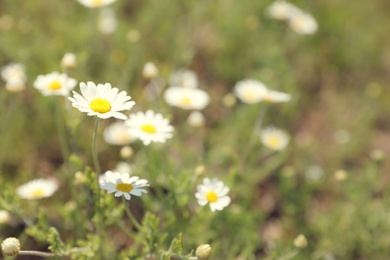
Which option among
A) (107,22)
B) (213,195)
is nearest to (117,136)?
(213,195)

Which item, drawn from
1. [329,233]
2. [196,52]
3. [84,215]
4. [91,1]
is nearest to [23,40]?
[91,1]

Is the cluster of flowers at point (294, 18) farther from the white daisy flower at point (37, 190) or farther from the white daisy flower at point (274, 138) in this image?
the white daisy flower at point (37, 190)

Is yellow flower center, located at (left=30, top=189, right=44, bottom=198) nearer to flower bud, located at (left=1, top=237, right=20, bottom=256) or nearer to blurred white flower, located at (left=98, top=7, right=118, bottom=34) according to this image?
flower bud, located at (left=1, top=237, right=20, bottom=256)

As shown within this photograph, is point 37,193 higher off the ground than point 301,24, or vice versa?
point 301,24

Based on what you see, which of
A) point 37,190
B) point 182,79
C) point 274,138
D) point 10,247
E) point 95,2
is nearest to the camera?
point 10,247

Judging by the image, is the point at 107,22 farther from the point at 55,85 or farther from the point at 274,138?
the point at 274,138

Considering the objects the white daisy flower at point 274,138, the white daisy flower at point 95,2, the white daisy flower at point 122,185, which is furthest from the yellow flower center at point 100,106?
the white daisy flower at point 274,138
